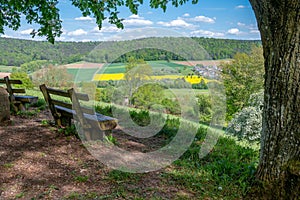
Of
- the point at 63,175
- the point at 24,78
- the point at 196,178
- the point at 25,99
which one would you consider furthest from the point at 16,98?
the point at 24,78

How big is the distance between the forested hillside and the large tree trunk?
2.95 m

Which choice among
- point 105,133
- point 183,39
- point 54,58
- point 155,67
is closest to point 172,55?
point 183,39

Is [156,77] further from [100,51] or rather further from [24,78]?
[24,78]

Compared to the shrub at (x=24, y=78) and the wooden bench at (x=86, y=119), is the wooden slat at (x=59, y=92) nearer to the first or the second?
the wooden bench at (x=86, y=119)

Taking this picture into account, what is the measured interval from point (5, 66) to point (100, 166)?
14.0m

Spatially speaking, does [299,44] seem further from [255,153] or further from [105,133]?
[105,133]

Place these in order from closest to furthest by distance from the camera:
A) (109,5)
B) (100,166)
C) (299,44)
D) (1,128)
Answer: (299,44) → (100,166) → (1,128) → (109,5)

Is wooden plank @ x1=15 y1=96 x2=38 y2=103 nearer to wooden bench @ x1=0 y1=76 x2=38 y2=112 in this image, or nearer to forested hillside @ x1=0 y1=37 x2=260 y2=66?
wooden bench @ x1=0 y1=76 x2=38 y2=112

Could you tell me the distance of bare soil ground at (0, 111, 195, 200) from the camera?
335 centimetres

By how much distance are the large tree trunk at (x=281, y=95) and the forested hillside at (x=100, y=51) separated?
2.95 m

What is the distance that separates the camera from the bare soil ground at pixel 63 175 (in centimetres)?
335

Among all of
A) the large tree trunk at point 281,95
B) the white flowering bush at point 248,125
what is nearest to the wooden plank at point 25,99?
the white flowering bush at point 248,125

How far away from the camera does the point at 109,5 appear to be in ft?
22.4

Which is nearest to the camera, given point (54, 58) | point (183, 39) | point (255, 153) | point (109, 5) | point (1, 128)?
point (255, 153)
